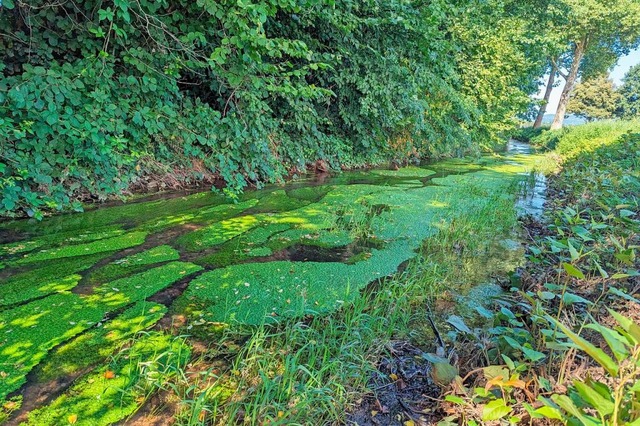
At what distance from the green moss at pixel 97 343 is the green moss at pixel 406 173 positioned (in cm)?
539

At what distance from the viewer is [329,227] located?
3.50 metres

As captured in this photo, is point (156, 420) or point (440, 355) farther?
point (440, 355)

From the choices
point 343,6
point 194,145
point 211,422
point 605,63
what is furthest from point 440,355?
point 605,63

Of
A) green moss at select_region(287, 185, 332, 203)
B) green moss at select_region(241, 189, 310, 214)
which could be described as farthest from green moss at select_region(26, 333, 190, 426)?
green moss at select_region(287, 185, 332, 203)

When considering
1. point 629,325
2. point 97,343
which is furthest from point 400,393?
point 97,343

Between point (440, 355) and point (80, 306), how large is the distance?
1849 mm

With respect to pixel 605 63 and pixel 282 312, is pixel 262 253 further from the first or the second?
pixel 605 63

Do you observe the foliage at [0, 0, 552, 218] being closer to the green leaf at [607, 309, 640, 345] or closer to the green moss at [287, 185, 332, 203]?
the green moss at [287, 185, 332, 203]

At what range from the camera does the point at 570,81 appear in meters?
19.6

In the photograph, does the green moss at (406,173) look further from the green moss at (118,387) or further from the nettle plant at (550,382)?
the green moss at (118,387)

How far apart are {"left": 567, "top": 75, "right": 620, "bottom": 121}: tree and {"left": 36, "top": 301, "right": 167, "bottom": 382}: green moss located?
118ft

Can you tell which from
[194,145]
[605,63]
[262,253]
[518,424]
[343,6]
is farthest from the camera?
[605,63]

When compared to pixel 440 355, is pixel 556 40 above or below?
above

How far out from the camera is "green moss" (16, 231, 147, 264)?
243cm
